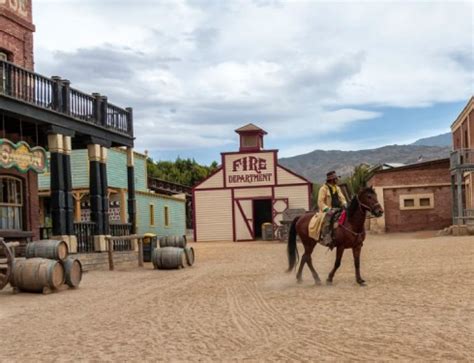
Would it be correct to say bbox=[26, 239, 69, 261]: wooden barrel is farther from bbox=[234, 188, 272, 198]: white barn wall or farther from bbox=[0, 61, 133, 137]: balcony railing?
bbox=[234, 188, 272, 198]: white barn wall

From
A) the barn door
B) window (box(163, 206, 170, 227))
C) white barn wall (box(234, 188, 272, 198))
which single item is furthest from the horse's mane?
window (box(163, 206, 170, 227))

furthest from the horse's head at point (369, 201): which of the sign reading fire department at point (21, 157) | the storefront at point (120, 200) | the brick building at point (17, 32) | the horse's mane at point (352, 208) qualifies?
the storefront at point (120, 200)

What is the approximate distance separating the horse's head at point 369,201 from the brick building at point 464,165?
1916cm

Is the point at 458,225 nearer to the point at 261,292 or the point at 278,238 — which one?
the point at 278,238

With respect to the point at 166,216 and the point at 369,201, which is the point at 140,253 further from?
the point at 166,216

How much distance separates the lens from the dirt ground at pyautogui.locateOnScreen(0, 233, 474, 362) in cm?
598

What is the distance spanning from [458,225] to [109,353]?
24947 millimetres

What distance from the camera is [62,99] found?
1695cm

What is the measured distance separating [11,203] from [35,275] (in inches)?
253

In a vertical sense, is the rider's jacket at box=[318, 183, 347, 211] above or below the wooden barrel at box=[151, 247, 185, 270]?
above

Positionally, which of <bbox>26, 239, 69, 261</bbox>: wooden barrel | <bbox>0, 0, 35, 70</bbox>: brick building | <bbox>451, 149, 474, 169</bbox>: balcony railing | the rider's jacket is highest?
<bbox>0, 0, 35, 70</bbox>: brick building

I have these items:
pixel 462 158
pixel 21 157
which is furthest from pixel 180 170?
pixel 21 157

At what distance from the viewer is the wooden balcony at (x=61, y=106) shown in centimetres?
1467

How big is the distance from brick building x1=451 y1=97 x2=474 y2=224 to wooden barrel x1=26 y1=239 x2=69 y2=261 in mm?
21417
